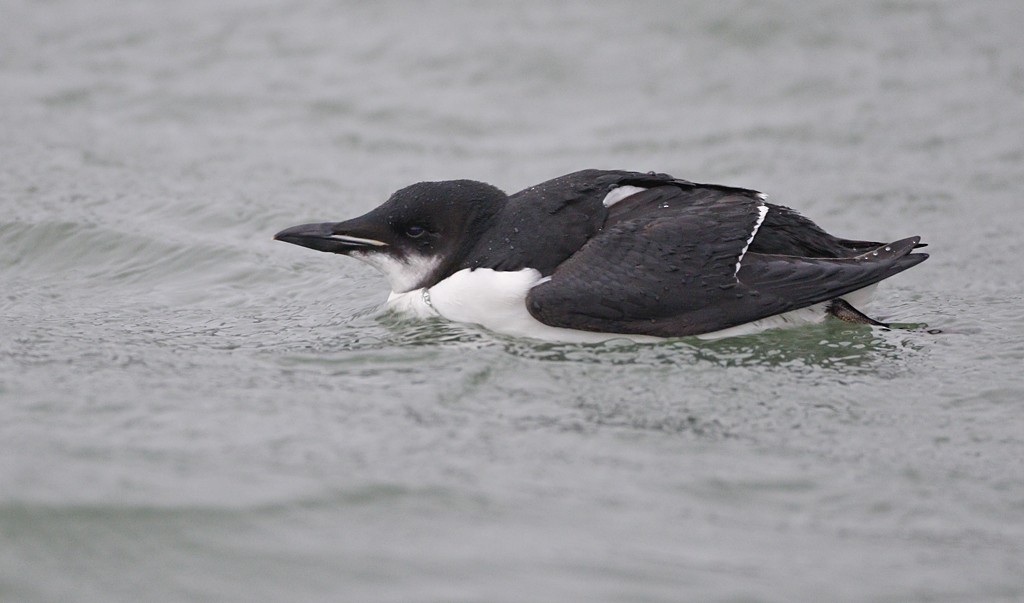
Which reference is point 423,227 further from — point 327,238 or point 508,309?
point 508,309

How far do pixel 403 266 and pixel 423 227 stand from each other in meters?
0.21

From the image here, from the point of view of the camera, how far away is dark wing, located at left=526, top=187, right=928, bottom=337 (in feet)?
17.0

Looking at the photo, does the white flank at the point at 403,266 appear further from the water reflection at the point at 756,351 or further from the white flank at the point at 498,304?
the water reflection at the point at 756,351

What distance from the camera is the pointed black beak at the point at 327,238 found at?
219 inches

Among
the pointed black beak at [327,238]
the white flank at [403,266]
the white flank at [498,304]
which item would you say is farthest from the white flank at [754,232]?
the pointed black beak at [327,238]

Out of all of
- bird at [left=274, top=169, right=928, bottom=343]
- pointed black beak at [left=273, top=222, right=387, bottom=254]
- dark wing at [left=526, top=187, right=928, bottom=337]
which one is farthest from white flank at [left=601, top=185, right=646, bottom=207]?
pointed black beak at [left=273, top=222, right=387, bottom=254]

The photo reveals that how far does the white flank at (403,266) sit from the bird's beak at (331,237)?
0.18 feet

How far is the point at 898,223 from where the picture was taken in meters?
7.80

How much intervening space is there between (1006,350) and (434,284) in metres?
2.36

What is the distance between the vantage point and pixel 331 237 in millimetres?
5598

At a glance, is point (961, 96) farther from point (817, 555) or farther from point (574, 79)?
point (817, 555)

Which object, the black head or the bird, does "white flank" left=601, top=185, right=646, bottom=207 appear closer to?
the bird

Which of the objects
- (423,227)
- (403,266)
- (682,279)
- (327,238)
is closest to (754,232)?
(682,279)

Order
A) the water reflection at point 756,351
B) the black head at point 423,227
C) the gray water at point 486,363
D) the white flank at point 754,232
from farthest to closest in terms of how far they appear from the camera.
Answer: the black head at point 423,227
the white flank at point 754,232
the water reflection at point 756,351
the gray water at point 486,363
